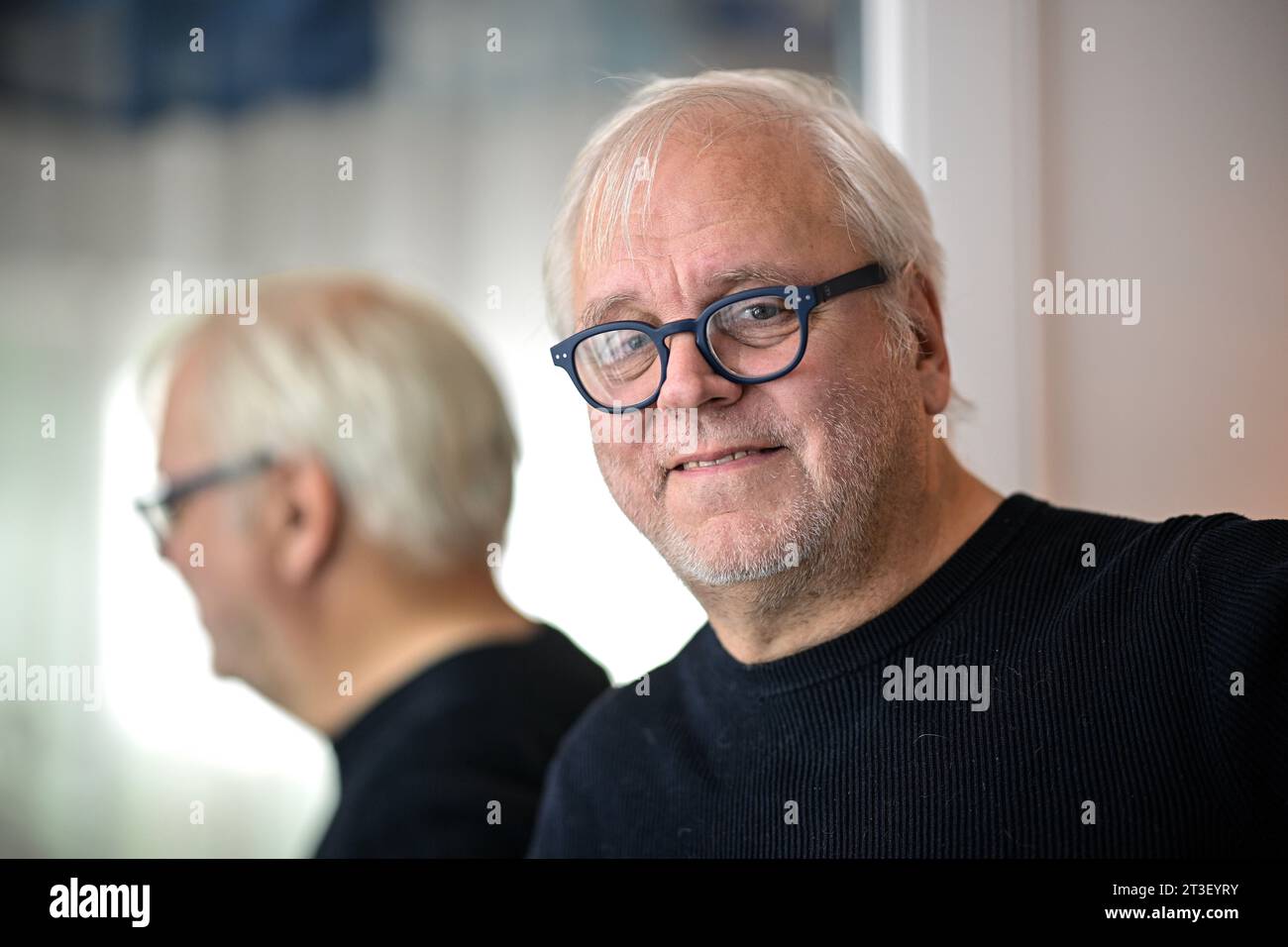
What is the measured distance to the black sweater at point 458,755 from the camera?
50.4 inches

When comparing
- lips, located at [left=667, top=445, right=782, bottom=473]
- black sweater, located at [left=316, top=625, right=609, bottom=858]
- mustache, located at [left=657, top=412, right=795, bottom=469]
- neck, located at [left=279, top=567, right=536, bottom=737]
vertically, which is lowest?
black sweater, located at [left=316, top=625, right=609, bottom=858]

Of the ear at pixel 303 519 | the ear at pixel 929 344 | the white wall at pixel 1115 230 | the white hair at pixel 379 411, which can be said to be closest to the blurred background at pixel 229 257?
the white wall at pixel 1115 230

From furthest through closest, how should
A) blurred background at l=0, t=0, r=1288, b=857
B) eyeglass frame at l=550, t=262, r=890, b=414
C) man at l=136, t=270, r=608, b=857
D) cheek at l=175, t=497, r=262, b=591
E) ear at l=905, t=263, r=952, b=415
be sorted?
blurred background at l=0, t=0, r=1288, b=857 < cheek at l=175, t=497, r=262, b=591 < man at l=136, t=270, r=608, b=857 < ear at l=905, t=263, r=952, b=415 < eyeglass frame at l=550, t=262, r=890, b=414

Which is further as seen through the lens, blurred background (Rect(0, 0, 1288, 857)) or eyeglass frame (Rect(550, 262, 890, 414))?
blurred background (Rect(0, 0, 1288, 857))

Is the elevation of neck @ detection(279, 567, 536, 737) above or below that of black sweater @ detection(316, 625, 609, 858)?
above

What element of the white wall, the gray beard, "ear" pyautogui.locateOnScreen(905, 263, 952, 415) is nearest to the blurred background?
the white wall

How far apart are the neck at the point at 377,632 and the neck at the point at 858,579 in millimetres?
474

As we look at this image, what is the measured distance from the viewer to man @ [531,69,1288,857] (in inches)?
36.3

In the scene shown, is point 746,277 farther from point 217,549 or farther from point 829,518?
point 217,549

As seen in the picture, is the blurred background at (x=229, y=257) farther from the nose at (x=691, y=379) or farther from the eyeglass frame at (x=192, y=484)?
the nose at (x=691, y=379)

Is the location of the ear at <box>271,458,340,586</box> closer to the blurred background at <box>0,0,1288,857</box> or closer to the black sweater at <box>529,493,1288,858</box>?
the black sweater at <box>529,493,1288,858</box>

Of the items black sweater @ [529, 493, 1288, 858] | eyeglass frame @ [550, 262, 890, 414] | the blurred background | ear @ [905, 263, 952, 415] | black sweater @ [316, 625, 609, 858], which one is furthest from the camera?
the blurred background

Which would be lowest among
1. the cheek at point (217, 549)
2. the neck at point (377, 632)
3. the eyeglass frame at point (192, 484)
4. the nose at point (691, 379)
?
the neck at point (377, 632)

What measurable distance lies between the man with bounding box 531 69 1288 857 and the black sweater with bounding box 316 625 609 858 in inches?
10.1
